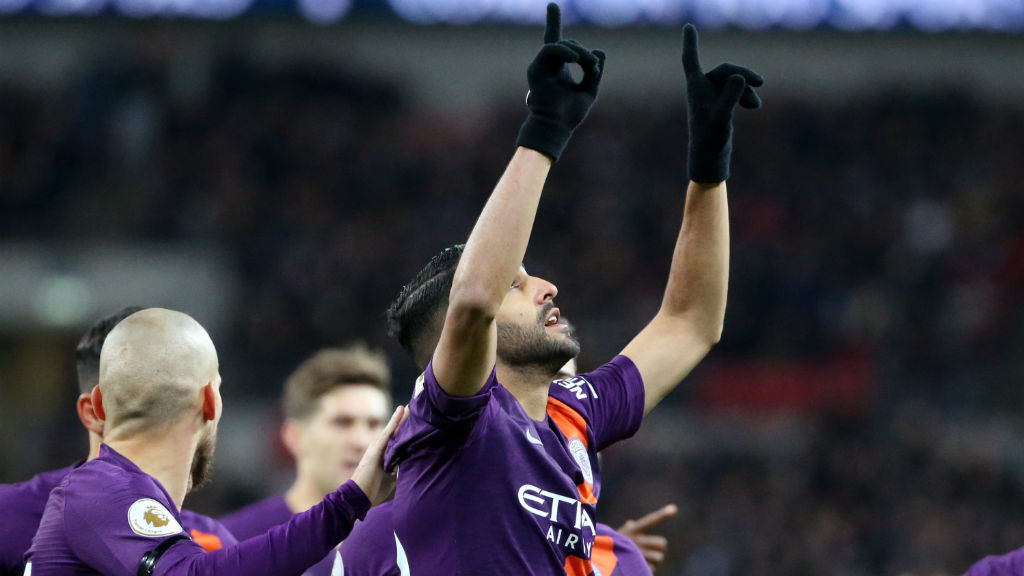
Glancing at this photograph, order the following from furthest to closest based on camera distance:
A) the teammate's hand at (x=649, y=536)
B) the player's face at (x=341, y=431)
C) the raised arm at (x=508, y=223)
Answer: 1. the player's face at (x=341, y=431)
2. the teammate's hand at (x=649, y=536)
3. the raised arm at (x=508, y=223)

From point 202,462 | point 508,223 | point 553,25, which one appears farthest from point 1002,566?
point 202,462

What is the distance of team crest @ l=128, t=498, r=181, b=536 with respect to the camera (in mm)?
3188

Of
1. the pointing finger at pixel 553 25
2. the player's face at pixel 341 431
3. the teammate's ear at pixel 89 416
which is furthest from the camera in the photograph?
the player's face at pixel 341 431

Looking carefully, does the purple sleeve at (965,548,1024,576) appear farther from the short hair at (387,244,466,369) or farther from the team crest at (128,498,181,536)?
the team crest at (128,498,181,536)

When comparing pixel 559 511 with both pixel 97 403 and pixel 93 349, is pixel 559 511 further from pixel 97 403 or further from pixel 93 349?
pixel 93 349

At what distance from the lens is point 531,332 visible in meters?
3.53

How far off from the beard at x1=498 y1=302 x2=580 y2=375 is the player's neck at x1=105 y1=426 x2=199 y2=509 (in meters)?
0.88

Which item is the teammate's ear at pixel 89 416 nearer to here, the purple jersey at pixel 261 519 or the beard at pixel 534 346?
the beard at pixel 534 346

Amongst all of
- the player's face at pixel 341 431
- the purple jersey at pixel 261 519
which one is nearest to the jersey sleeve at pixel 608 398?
the player's face at pixel 341 431

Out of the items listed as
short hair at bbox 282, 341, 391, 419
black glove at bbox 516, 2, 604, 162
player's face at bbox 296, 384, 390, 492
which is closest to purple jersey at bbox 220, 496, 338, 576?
player's face at bbox 296, 384, 390, 492

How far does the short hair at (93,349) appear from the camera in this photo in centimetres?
404

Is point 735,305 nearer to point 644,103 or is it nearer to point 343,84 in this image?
point 644,103

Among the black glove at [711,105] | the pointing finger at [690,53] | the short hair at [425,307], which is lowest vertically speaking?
the short hair at [425,307]

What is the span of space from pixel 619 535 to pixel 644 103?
44.7ft
